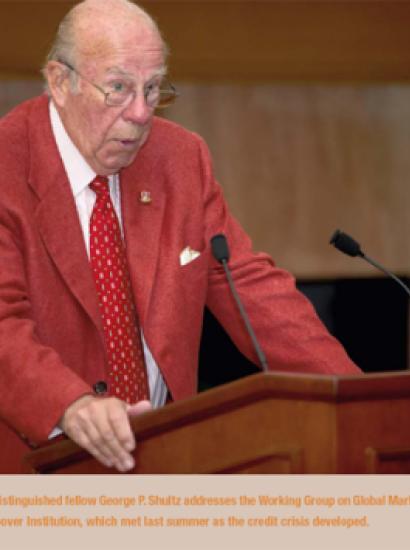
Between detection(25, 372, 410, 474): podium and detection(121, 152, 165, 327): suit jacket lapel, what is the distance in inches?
26.4

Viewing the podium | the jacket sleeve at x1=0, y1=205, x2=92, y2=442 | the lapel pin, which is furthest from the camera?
the lapel pin

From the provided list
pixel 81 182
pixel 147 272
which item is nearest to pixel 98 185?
pixel 81 182

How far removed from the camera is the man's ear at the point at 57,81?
2.59m

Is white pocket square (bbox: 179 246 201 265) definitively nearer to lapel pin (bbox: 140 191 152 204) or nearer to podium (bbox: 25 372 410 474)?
lapel pin (bbox: 140 191 152 204)

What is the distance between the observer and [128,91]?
8.21ft

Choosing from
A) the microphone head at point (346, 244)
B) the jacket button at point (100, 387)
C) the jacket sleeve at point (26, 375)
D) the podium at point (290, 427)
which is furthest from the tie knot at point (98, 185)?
the podium at point (290, 427)

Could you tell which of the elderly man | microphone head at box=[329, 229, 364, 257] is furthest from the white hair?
microphone head at box=[329, 229, 364, 257]

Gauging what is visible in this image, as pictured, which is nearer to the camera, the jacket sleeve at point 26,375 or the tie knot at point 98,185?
the jacket sleeve at point 26,375

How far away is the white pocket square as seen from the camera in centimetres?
266

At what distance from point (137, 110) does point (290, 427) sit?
958 mm

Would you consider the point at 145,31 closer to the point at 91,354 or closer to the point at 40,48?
the point at 91,354

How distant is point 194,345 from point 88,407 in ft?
2.22

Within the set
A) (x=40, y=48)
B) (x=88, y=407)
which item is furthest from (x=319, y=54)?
(x=88, y=407)

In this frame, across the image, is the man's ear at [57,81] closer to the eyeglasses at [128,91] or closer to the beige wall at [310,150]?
the eyeglasses at [128,91]
